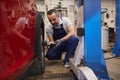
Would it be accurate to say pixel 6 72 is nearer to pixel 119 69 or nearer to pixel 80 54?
pixel 80 54

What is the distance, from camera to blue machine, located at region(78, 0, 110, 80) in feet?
7.98

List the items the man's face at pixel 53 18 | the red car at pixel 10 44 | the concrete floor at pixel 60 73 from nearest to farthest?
the red car at pixel 10 44 < the concrete floor at pixel 60 73 < the man's face at pixel 53 18

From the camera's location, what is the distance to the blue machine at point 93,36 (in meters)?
2.43

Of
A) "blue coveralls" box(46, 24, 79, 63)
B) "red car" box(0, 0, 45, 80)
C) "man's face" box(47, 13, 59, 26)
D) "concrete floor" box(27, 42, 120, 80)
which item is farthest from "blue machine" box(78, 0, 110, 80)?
"man's face" box(47, 13, 59, 26)

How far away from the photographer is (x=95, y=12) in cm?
246

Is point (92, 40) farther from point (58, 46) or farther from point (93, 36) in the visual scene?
point (58, 46)

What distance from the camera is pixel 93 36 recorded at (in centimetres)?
247

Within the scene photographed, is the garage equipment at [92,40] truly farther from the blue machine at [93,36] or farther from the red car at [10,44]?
the red car at [10,44]

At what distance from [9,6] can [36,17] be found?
137cm

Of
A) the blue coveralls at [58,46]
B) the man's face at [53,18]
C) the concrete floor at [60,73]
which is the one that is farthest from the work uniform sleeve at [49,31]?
the concrete floor at [60,73]

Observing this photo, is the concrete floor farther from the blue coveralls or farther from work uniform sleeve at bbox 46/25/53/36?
work uniform sleeve at bbox 46/25/53/36

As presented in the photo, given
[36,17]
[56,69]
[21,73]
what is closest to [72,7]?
[56,69]

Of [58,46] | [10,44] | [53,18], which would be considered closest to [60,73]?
[58,46]

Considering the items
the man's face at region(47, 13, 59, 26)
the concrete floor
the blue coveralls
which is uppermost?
the man's face at region(47, 13, 59, 26)
